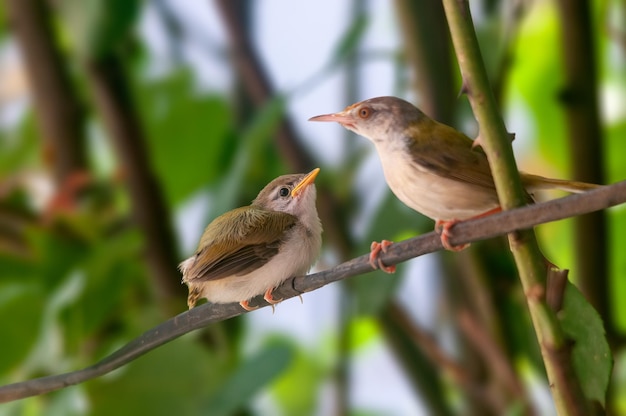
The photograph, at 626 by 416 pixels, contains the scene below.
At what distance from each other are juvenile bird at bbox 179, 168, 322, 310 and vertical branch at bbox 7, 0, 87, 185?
2.85ft

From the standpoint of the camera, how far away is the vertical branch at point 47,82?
3.98ft

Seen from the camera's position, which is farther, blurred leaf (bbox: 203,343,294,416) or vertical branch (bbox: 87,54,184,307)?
vertical branch (bbox: 87,54,184,307)

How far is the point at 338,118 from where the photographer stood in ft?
1.03

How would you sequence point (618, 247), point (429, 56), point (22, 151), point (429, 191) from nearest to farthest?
→ point (429, 191) → point (429, 56) → point (618, 247) → point (22, 151)

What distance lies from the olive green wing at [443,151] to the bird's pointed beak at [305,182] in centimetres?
5

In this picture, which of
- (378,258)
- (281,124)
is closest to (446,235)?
(378,258)

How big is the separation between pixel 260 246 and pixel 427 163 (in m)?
0.09

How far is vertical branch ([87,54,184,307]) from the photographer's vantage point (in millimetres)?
995

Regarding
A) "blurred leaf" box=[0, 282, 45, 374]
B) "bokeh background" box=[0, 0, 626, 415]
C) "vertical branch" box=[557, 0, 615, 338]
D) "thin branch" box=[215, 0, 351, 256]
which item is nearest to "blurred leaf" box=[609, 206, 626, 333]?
"bokeh background" box=[0, 0, 626, 415]

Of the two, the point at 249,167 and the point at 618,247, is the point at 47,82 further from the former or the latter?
the point at 618,247

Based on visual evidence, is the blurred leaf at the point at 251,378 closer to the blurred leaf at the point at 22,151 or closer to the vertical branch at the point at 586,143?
the vertical branch at the point at 586,143

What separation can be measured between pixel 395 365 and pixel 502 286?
0.22 metres

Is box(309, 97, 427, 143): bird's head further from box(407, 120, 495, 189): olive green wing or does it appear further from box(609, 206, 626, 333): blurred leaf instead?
box(609, 206, 626, 333): blurred leaf

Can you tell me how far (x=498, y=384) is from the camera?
0.85 meters
